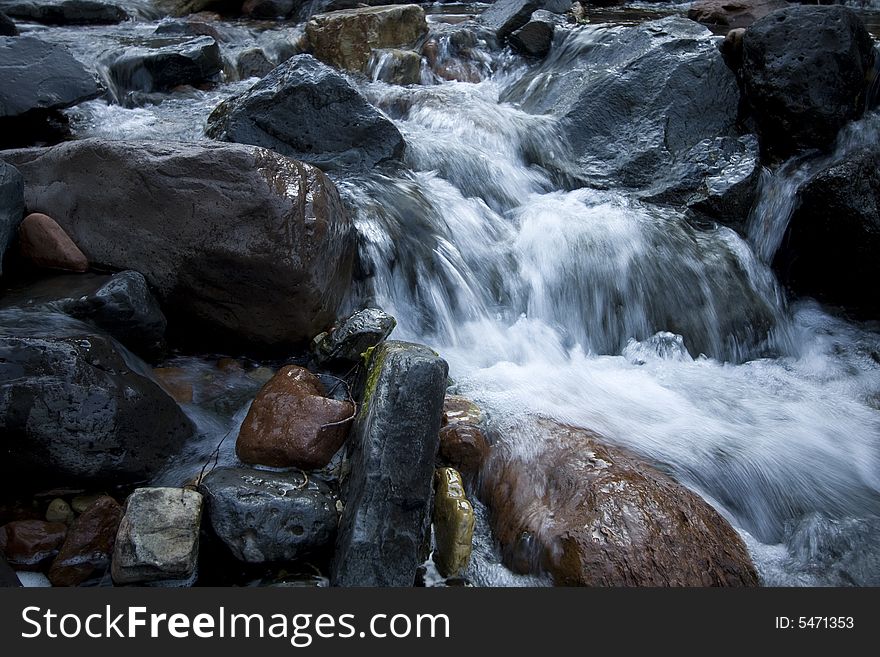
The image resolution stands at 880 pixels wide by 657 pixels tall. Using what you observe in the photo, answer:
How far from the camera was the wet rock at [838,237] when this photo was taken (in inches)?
205

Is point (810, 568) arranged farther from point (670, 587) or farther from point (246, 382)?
point (246, 382)

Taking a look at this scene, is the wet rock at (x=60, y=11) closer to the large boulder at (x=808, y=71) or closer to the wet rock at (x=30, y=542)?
the large boulder at (x=808, y=71)

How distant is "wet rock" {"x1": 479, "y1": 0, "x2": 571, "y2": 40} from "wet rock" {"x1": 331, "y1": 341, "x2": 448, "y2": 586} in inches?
272

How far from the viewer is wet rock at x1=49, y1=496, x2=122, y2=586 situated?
109 inches

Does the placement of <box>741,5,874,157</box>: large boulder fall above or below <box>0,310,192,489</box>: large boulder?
above

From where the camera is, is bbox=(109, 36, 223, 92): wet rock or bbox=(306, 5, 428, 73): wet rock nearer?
bbox=(109, 36, 223, 92): wet rock

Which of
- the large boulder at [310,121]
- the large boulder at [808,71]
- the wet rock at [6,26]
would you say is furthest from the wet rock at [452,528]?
the wet rock at [6,26]

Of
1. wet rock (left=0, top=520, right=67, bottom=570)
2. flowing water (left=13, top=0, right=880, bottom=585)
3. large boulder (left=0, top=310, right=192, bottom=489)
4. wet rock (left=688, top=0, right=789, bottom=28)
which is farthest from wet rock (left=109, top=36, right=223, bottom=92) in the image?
wet rock (left=688, top=0, right=789, bottom=28)

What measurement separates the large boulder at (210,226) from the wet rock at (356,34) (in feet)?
16.1

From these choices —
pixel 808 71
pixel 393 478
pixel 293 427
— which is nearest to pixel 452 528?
pixel 393 478

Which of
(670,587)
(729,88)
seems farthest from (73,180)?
(729,88)

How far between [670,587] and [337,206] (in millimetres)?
2861

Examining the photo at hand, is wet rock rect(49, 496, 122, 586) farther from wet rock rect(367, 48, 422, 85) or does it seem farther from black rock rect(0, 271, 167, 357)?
wet rock rect(367, 48, 422, 85)

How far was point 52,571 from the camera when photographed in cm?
278
